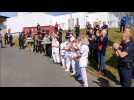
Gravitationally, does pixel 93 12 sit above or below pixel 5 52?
above

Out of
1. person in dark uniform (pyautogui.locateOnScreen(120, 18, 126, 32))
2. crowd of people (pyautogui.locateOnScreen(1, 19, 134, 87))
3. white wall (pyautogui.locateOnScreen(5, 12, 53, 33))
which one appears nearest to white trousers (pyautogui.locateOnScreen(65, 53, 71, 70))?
crowd of people (pyautogui.locateOnScreen(1, 19, 134, 87))

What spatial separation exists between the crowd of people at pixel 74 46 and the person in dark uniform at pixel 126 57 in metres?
0.03

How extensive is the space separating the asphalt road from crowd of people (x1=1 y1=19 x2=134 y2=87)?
168 millimetres

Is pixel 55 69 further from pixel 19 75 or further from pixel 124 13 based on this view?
pixel 124 13

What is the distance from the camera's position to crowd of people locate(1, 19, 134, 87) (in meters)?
6.21

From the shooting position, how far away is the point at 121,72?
5.82 m

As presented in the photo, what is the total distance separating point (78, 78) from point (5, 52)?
1476mm

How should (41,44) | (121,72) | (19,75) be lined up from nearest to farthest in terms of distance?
(121,72) < (19,75) < (41,44)

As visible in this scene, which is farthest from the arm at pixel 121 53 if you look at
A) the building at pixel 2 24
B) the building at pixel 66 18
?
the building at pixel 2 24

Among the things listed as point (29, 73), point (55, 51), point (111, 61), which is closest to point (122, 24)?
point (111, 61)

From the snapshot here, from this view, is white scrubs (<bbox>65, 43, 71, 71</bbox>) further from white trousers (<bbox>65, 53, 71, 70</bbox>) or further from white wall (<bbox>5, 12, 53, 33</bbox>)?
white wall (<bbox>5, 12, 53, 33</bbox>)

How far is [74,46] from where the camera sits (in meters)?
6.33
